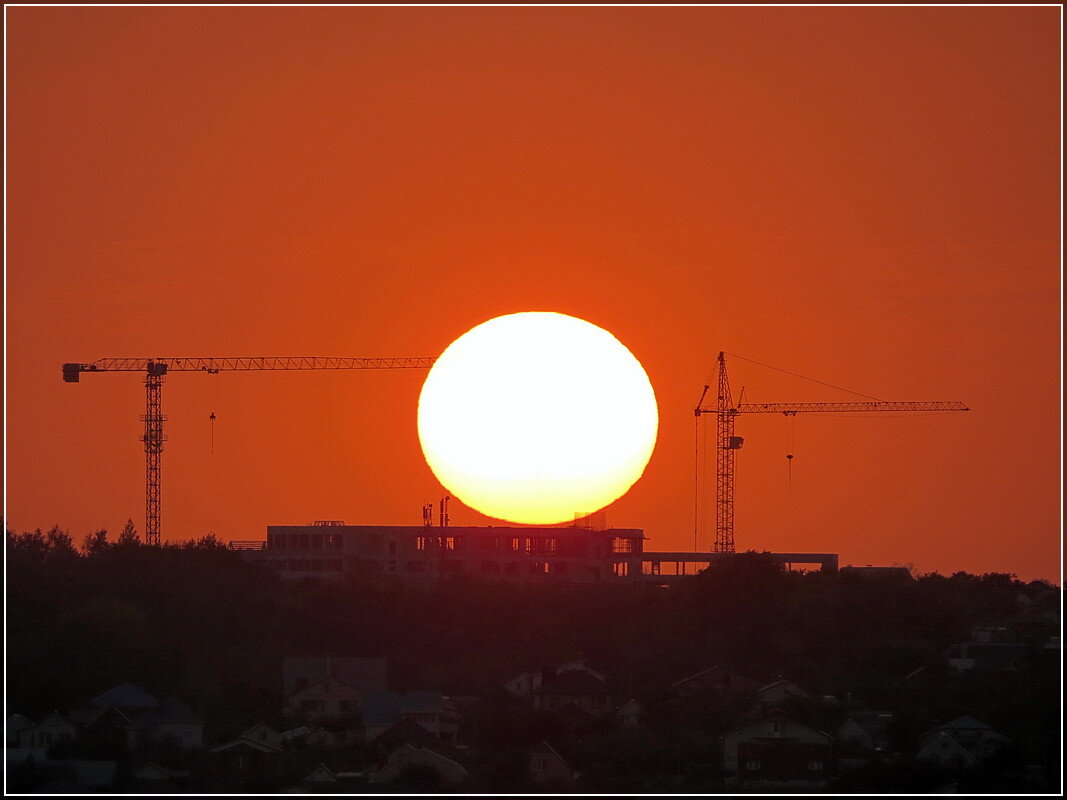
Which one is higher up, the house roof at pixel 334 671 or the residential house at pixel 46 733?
the house roof at pixel 334 671

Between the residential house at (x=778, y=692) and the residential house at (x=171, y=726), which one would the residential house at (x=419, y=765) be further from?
the residential house at (x=778, y=692)

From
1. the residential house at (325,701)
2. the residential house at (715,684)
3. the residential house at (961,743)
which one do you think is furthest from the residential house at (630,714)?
the residential house at (961,743)

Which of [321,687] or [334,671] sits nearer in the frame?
[321,687]

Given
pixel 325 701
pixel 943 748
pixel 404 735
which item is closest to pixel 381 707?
pixel 325 701

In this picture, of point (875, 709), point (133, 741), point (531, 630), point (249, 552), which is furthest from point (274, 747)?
point (249, 552)

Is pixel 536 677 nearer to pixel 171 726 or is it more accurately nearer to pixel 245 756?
pixel 171 726

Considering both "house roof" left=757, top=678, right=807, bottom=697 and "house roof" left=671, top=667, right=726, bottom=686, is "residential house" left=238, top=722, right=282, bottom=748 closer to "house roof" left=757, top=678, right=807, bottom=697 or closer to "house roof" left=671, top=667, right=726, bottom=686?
"house roof" left=671, top=667, right=726, bottom=686
